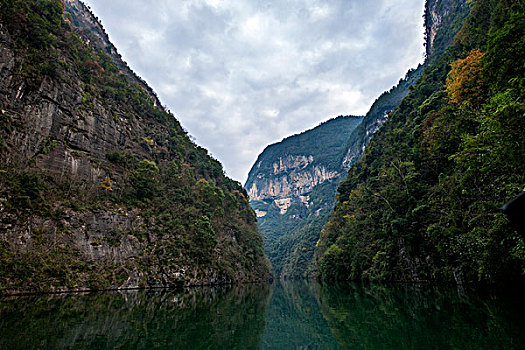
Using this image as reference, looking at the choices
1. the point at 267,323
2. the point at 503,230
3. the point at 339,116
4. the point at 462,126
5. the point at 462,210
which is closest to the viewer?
the point at 267,323

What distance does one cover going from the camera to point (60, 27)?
93.0 ft

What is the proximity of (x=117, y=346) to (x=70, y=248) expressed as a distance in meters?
15.8

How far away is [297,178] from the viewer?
5999 inches

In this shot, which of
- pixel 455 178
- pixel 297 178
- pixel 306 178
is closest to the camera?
pixel 455 178

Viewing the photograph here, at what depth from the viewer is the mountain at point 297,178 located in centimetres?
11397

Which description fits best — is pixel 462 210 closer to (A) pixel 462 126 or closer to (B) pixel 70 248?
(A) pixel 462 126

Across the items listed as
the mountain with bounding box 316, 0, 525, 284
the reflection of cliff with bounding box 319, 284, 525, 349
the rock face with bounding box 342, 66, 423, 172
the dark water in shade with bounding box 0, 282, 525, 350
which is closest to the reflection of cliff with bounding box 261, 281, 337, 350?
the dark water in shade with bounding box 0, 282, 525, 350

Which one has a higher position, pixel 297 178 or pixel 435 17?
pixel 297 178

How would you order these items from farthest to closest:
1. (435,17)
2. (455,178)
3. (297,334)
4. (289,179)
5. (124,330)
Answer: (289,179) < (435,17) < (455,178) < (297,334) < (124,330)

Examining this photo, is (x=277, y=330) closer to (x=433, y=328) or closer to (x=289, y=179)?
(x=433, y=328)

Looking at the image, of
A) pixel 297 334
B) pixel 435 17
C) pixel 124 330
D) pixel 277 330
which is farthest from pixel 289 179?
pixel 124 330

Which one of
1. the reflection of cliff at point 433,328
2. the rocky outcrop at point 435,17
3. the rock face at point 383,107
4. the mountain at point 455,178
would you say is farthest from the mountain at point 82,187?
the rock face at point 383,107

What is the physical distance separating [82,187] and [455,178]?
24429 millimetres

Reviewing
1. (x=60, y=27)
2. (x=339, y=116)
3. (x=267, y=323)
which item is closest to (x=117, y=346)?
(x=267, y=323)
